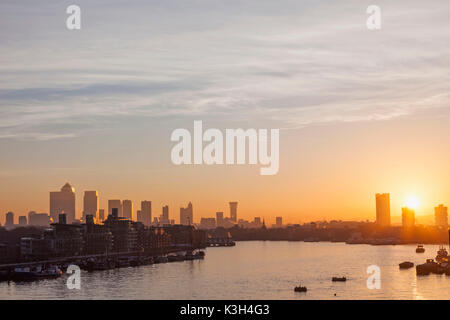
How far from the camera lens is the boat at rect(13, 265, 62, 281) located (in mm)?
95312

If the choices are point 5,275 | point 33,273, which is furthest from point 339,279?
→ point 5,275

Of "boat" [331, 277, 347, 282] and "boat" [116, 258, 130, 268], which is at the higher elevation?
"boat" [331, 277, 347, 282]

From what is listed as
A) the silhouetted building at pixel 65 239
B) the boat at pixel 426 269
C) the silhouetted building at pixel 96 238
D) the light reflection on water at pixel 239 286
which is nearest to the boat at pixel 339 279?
the light reflection on water at pixel 239 286

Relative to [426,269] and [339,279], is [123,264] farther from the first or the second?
[426,269]

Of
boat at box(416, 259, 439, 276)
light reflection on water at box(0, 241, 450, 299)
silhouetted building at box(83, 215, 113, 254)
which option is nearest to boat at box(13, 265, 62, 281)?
light reflection on water at box(0, 241, 450, 299)

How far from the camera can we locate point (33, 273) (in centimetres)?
9769

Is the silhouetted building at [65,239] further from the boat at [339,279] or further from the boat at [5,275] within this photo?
the boat at [339,279]

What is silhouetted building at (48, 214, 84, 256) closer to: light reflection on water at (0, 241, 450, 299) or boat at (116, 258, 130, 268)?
boat at (116, 258, 130, 268)

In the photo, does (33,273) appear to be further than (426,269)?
Yes

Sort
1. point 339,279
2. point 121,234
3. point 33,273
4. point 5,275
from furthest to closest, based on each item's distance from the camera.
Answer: point 121,234 → point 33,273 → point 5,275 → point 339,279

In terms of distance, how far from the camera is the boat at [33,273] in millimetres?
95312

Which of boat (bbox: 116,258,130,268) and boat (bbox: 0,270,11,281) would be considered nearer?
boat (bbox: 0,270,11,281)

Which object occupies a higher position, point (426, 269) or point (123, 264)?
point (426, 269)
